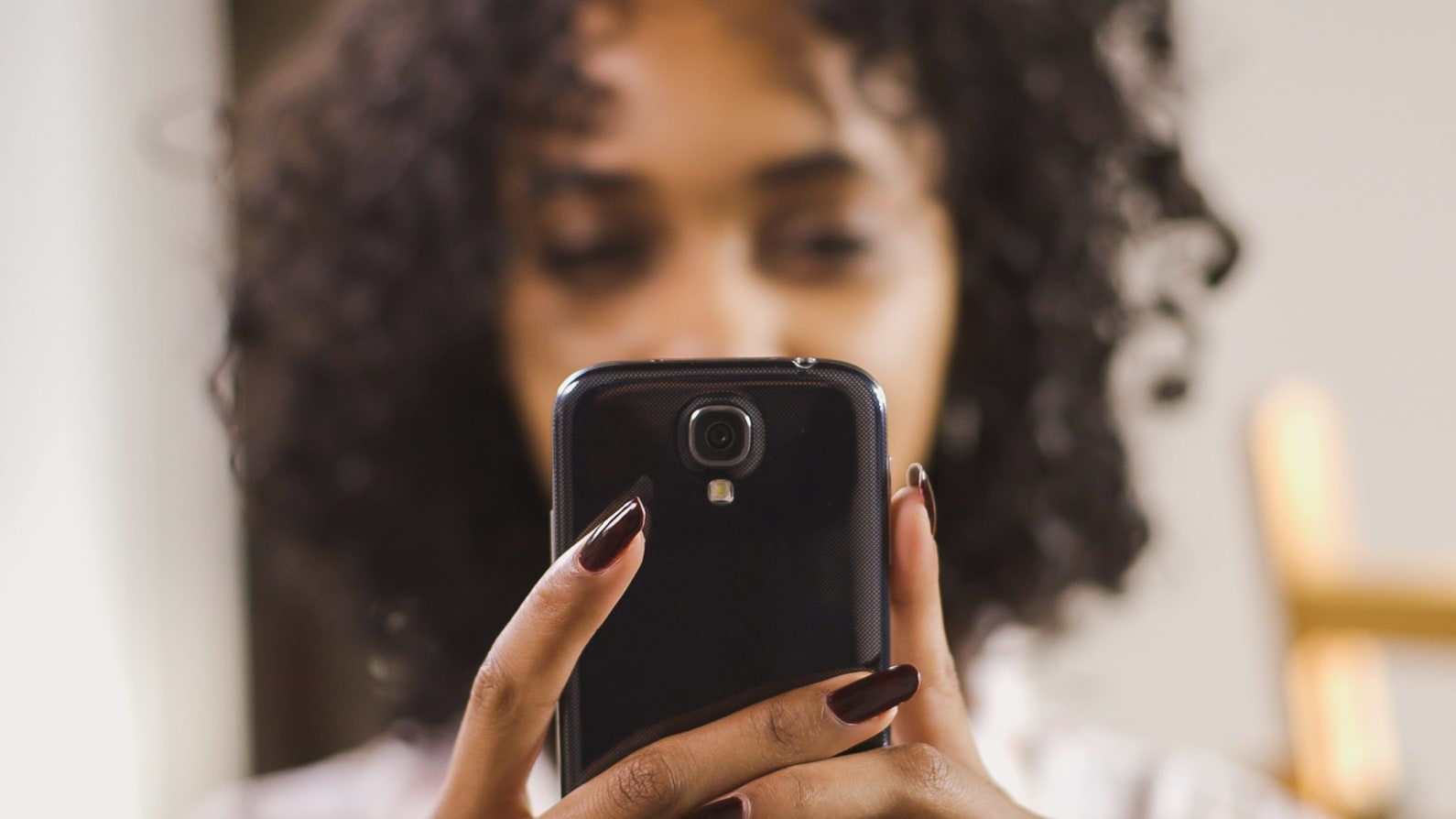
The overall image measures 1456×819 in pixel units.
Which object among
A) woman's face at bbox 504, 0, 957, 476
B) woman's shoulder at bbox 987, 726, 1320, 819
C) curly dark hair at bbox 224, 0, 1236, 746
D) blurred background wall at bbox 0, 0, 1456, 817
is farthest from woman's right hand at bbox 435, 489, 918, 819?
blurred background wall at bbox 0, 0, 1456, 817

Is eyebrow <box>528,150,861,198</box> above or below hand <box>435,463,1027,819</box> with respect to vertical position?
above

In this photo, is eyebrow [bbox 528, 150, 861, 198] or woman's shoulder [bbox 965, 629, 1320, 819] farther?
woman's shoulder [bbox 965, 629, 1320, 819]

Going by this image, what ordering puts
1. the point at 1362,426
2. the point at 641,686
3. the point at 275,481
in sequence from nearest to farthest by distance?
the point at 641,686 → the point at 275,481 → the point at 1362,426

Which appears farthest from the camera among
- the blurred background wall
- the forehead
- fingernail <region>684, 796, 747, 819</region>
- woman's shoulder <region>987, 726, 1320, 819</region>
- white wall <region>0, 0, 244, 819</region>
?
the blurred background wall

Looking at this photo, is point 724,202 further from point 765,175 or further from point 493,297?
point 493,297

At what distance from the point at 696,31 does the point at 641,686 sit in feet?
1.17

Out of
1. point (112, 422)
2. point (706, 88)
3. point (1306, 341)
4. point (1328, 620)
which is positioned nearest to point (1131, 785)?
point (1328, 620)

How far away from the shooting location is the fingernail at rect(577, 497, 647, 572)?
241 mm

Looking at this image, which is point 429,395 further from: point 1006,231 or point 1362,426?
point 1362,426

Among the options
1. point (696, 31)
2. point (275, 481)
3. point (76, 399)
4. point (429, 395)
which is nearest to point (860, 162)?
point (696, 31)

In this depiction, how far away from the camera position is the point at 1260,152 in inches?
47.8

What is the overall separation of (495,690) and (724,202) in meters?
0.32

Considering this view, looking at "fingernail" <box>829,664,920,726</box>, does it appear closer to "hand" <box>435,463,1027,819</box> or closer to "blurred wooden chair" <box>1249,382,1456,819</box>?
"hand" <box>435,463,1027,819</box>

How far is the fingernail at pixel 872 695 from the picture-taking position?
0.83 ft
